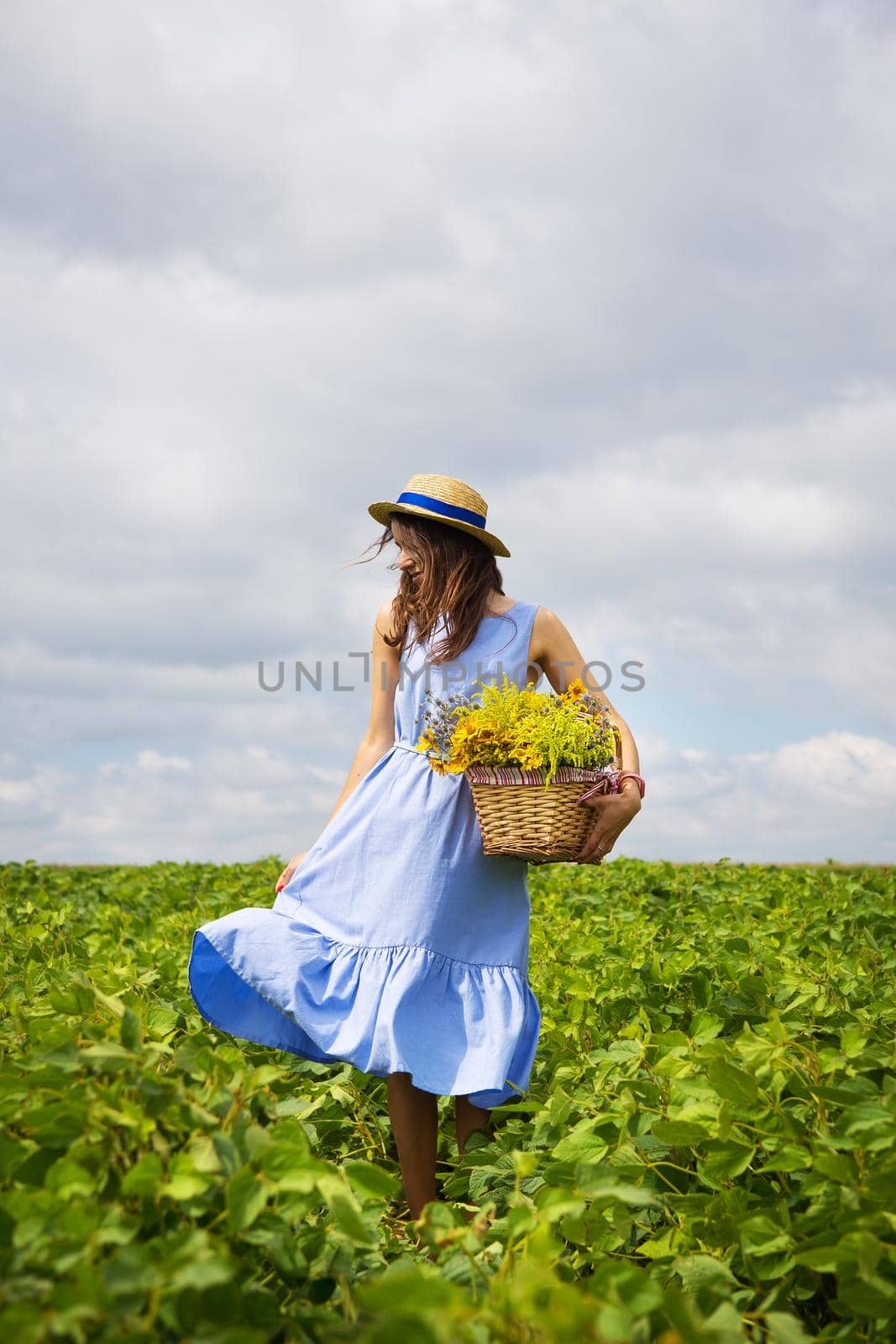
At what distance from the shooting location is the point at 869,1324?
1821mm

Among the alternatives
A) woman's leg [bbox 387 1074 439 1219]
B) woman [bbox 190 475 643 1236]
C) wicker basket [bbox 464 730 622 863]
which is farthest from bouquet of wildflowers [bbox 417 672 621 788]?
woman's leg [bbox 387 1074 439 1219]

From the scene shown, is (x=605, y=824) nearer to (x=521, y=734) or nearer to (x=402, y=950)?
(x=521, y=734)

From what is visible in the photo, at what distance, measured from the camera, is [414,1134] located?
10.6ft

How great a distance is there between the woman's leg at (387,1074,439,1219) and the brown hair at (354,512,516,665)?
129cm

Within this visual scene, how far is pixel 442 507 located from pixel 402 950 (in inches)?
56.4

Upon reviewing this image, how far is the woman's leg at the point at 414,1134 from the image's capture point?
126 inches

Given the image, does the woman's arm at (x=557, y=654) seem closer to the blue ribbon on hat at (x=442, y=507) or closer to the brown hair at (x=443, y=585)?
the brown hair at (x=443, y=585)

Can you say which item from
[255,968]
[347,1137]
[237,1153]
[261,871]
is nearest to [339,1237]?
[237,1153]

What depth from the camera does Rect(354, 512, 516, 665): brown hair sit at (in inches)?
141

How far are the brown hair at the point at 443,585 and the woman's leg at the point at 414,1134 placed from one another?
4.23 feet

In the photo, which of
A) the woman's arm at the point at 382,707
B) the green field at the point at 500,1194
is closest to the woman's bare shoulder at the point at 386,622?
the woman's arm at the point at 382,707

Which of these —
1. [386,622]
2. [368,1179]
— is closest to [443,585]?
[386,622]

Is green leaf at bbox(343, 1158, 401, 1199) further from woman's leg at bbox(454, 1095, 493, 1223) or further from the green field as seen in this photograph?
woman's leg at bbox(454, 1095, 493, 1223)

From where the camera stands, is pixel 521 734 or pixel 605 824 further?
pixel 605 824
